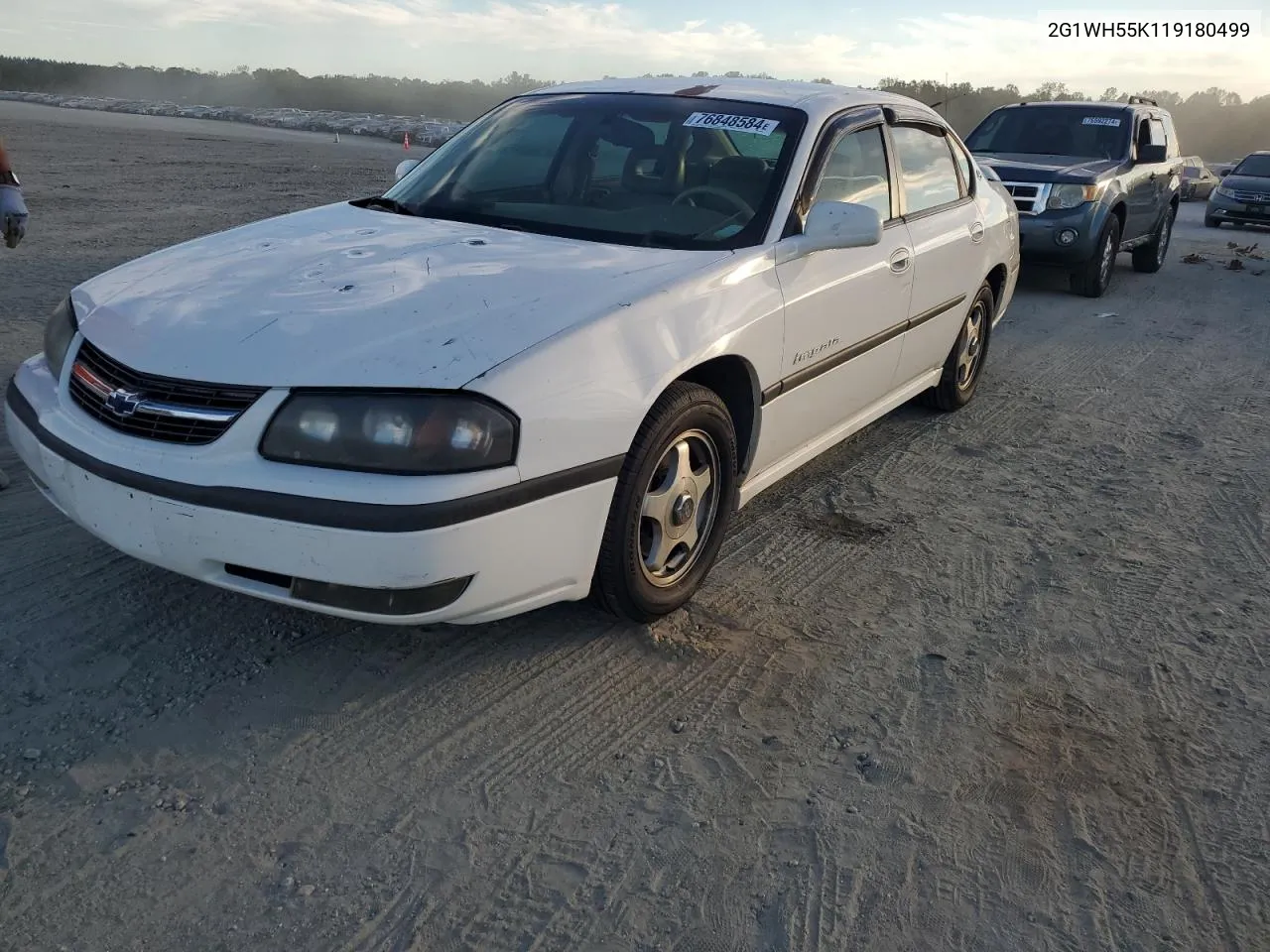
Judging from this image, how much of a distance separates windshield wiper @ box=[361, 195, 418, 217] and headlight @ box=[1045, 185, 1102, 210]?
24.4 feet

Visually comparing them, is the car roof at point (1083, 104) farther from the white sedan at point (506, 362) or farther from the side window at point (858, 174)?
the white sedan at point (506, 362)

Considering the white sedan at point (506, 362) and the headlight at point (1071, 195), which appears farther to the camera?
the headlight at point (1071, 195)

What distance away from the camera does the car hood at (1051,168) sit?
973 cm

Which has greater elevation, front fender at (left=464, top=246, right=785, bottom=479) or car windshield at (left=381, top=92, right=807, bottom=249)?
car windshield at (left=381, top=92, right=807, bottom=249)

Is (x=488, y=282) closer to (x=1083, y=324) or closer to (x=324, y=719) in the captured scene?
(x=324, y=719)

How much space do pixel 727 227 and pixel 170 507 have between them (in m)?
2.00

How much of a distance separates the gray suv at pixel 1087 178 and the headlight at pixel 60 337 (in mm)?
7739

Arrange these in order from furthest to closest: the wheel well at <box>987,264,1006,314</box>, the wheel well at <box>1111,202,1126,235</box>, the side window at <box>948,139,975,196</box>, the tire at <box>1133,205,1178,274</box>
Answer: the tire at <box>1133,205,1178,274</box>, the wheel well at <box>1111,202,1126,235</box>, the wheel well at <box>987,264,1006,314</box>, the side window at <box>948,139,975,196</box>

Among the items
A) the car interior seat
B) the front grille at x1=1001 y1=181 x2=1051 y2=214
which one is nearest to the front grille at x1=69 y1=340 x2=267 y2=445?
the car interior seat

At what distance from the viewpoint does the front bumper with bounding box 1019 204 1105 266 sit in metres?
9.67

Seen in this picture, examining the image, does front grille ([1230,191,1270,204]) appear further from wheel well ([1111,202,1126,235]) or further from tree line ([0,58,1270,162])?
tree line ([0,58,1270,162])

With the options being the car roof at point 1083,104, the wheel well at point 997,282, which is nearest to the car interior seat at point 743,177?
the wheel well at point 997,282

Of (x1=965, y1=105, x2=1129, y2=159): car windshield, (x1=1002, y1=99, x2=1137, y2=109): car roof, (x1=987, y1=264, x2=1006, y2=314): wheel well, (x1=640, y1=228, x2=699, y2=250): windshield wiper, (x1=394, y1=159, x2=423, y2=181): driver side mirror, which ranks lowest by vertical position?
(x1=987, y1=264, x2=1006, y2=314): wheel well

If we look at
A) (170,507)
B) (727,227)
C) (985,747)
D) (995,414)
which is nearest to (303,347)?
(170,507)
